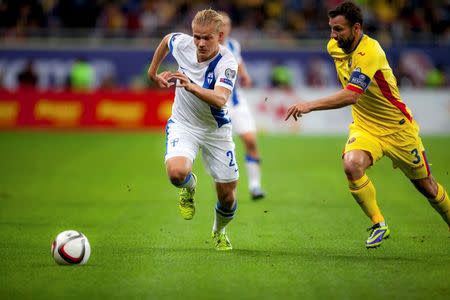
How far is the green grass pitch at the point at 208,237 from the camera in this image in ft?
21.1

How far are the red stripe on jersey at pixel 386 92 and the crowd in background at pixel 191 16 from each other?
61.5ft

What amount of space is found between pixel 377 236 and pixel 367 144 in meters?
0.93

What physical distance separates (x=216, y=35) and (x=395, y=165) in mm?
2312

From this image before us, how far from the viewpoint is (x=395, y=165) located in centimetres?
812

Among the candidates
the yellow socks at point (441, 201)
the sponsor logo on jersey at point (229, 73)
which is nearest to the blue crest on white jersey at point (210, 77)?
the sponsor logo on jersey at point (229, 73)

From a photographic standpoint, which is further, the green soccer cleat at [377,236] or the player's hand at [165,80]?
the green soccer cleat at [377,236]

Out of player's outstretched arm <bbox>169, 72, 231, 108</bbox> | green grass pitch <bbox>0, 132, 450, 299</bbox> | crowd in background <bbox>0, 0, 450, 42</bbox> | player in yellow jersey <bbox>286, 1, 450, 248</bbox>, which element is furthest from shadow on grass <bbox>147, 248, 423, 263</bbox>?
crowd in background <bbox>0, 0, 450, 42</bbox>

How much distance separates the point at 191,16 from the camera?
26.3 meters

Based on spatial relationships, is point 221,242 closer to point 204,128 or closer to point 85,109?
point 204,128

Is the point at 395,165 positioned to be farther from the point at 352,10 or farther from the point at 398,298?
the point at 398,298

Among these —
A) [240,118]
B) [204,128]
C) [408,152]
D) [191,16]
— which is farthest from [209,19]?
[191,16]

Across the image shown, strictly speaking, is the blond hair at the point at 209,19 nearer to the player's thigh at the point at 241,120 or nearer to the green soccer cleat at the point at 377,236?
the green soccer cleat at the point at 377,236

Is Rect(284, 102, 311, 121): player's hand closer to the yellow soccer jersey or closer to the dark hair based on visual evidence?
the yellow soccer jersey

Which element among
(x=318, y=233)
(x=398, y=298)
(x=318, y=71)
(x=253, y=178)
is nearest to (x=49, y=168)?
(x=253, y=178)
